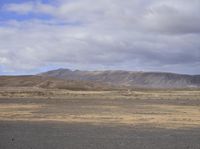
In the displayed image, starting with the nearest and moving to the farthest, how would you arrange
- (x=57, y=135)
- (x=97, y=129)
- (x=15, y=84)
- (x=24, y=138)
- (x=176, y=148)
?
(x=176, y=148) < (x=24, y=138) < (x=57, y=135) < (x=97, y=129) < (x=15, y=84)

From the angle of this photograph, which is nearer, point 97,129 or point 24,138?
point 24,138

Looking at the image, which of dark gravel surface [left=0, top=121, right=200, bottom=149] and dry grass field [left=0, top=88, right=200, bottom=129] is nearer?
dark gravel surface [left=0, top=121, right=200, bottom=149]

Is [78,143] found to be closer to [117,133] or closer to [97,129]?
[117,133]

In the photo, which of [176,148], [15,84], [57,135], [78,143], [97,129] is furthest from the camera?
[15,84]

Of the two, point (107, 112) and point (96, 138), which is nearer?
point (96, 138)

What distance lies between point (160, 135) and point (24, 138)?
637cm

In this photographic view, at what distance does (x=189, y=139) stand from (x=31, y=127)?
30.6ft

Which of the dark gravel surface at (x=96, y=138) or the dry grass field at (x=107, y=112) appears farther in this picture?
the dry grass field at (x=107, y=112)

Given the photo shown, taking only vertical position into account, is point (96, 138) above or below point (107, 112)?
above

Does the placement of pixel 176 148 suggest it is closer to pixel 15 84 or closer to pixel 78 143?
pixel 78 143

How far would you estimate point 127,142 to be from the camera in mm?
18547

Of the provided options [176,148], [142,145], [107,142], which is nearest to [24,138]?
[107,142]

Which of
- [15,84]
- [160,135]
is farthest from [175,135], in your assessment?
[15,84]

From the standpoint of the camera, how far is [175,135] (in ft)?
71.2
